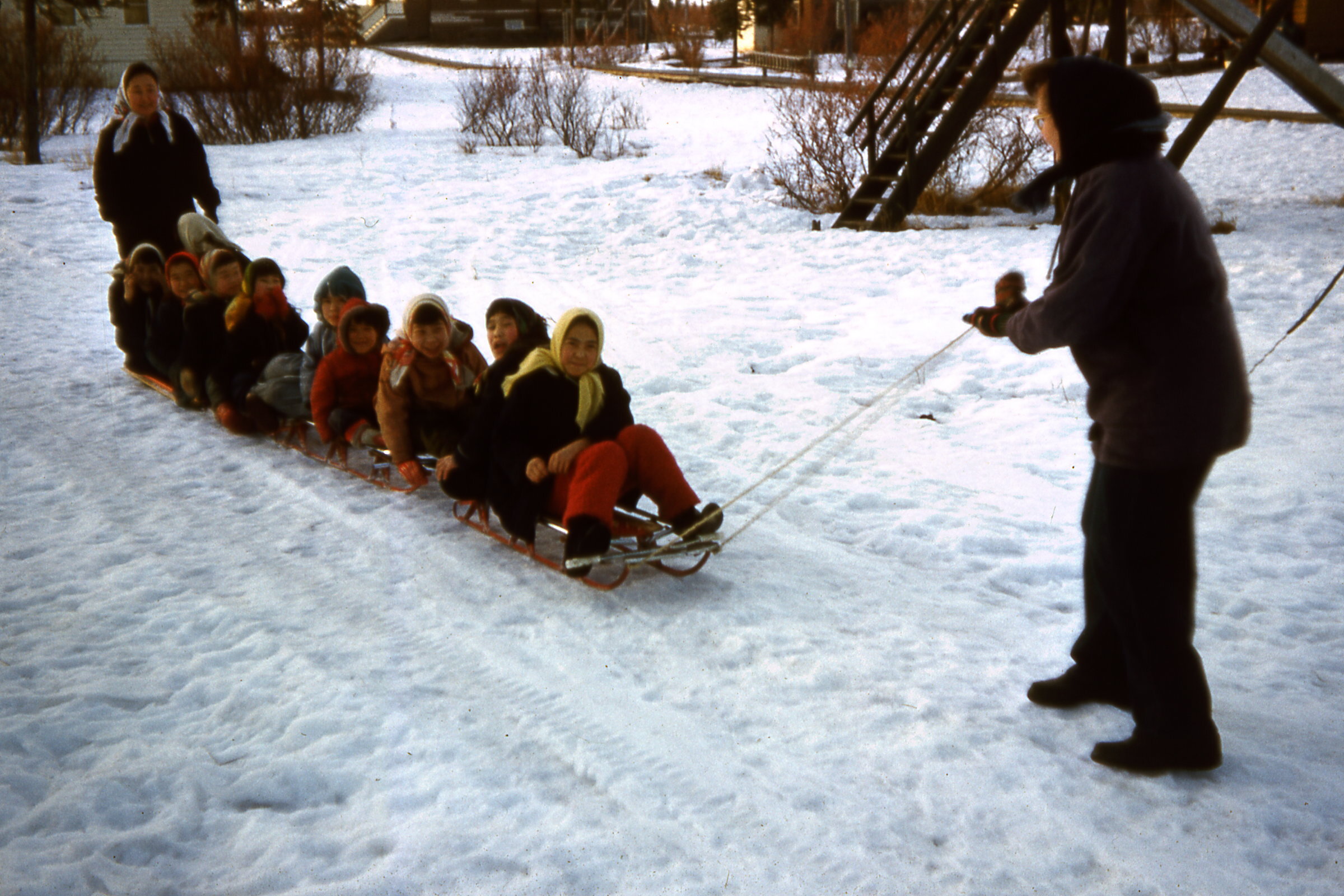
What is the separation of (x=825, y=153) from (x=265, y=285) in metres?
7.68

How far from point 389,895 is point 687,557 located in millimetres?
2120

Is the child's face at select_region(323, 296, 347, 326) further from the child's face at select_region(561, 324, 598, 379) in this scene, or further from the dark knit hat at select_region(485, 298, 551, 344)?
the child's face at select_region(561, 324, 598, 379)

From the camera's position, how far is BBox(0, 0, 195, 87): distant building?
102ft

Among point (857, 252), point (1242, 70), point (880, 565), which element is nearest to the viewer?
point (880, 565)

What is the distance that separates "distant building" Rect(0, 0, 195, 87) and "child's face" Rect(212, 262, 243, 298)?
29.6m

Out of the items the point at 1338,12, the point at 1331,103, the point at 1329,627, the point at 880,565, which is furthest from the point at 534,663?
the point at 1338,12

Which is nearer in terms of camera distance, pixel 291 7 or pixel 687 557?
pixel 687 557

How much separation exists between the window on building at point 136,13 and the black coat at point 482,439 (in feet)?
110

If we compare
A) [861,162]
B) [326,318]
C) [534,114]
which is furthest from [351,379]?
[534,114]

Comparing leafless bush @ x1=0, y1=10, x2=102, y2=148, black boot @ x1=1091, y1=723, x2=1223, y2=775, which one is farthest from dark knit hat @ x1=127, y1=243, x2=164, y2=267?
leafless bush @ x1=0, y1=10, x2=102, y2=148

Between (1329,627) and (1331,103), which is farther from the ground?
(1331,103)

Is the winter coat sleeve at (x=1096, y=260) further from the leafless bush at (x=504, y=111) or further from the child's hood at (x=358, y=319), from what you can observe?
the leafless bush at (x=504, y=111)

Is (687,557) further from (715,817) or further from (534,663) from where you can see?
(715,817)

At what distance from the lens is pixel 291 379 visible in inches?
228
